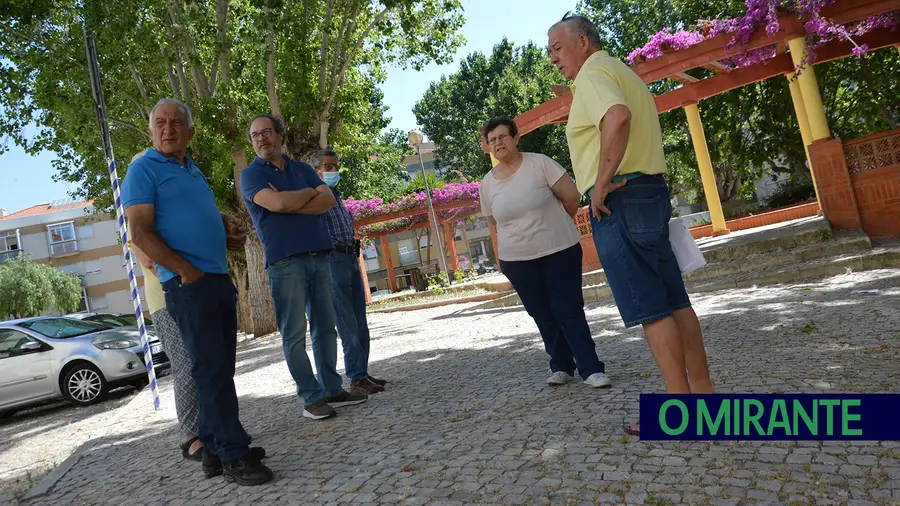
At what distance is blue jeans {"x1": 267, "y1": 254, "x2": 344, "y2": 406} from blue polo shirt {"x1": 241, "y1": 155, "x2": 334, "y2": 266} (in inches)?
3.3

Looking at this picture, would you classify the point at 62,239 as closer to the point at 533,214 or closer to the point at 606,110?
the point at 533,214

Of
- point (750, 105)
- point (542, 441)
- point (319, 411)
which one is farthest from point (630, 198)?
point (750, 105)

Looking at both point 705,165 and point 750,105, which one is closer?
point 705,165

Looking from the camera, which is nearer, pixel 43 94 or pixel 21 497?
pixel 21 497

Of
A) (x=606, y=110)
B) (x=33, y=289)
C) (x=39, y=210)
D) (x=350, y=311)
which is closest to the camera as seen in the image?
(x=606, y=110)

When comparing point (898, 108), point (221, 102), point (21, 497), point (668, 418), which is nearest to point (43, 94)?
point (221, 102)

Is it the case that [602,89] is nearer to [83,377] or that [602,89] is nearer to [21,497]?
[21,497]

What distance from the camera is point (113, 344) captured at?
1046 centimetres

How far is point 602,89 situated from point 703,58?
30.6ft

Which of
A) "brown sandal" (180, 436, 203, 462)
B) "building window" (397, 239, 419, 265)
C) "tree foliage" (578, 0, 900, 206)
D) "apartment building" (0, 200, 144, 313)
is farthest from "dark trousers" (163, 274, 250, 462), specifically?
"building window" (397, 239, 419, 265)

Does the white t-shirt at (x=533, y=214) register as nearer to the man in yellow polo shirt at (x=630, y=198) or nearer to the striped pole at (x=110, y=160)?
the man in yellow polo shirt at (x=630, y=198)

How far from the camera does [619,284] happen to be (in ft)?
10.4

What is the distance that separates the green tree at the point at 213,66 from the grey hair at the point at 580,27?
10.8m

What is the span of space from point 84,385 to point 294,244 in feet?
23.7
